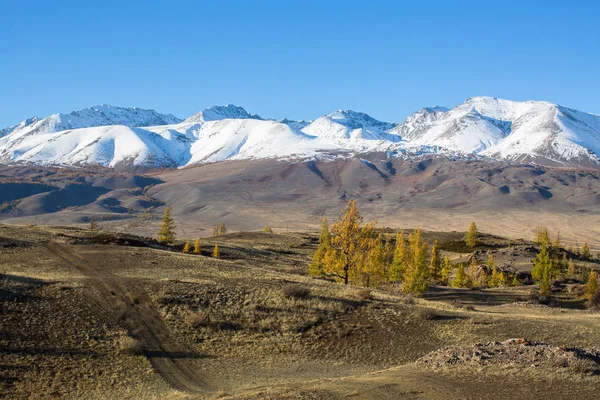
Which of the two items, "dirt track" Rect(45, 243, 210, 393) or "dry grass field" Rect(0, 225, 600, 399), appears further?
"dirt track" Rect(45, 243, 210, 393)

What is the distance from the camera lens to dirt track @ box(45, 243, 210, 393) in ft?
89.6

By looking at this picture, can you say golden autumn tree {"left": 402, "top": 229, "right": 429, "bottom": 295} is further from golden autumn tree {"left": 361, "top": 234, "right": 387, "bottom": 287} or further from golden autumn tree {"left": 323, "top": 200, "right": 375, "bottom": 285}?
golden autumn tree {"left": 323, "top": 200, "right": 375, "bottom": 285}

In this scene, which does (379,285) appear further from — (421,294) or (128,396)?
(128,396)

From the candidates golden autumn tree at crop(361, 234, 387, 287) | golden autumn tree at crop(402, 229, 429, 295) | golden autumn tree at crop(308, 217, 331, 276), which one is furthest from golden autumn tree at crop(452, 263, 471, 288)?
golden autumn tree at crop(308, 217, 331, 276)

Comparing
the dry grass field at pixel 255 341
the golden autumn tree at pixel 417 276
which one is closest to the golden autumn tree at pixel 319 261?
the golden autumn tree at pixel 417 276

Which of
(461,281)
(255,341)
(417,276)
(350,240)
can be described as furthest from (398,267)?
(255,341)

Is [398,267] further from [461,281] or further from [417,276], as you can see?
[461,281]

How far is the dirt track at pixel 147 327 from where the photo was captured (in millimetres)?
27295

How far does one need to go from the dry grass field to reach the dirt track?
115 mm

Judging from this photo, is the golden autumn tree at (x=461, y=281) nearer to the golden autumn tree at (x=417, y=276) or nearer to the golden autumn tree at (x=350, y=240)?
the golden autumn tree at (x=417, y=276)

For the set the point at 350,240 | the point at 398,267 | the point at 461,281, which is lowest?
the point at 461,281

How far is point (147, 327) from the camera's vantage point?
3294 cm

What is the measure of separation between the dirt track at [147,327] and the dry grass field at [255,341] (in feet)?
0.38

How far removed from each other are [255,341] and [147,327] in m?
6.68
